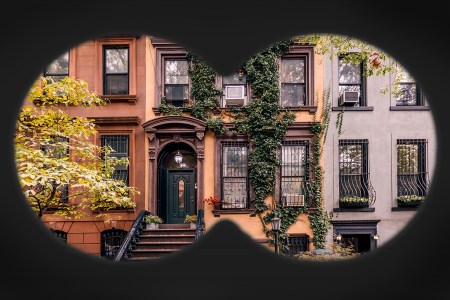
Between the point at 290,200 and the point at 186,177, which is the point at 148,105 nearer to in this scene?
the point at 186,177

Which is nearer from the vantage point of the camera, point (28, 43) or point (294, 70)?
point (28, 43)

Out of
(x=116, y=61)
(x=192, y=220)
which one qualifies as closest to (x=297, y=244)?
(x=192, y=220)

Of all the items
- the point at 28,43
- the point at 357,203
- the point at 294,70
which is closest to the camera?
the point at 28,43

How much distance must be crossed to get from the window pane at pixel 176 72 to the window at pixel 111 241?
4058 millimetres

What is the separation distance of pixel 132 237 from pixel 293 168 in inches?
172

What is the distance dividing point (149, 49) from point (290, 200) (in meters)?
5.30

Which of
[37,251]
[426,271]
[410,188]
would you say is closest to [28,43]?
[37,251]

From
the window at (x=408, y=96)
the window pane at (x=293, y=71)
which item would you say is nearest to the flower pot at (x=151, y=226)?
the window pane at (x=293, y=71)

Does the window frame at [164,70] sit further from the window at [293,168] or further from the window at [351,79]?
the window at [351,79]

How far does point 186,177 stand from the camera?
412 inches

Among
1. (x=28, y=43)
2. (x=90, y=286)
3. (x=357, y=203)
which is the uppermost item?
(x=28, y=43)

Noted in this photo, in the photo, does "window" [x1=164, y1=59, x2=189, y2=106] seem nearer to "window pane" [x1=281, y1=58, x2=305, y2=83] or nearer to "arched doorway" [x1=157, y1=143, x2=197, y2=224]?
"arched doorway" [x1=157, y1=143, x2=197, y2=224]

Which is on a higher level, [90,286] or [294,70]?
[294,70]

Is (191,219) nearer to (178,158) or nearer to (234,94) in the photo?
(178,158)
